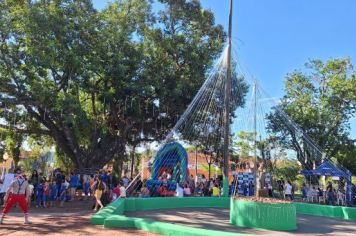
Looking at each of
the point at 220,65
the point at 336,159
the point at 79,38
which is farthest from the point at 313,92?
the point at 79,38

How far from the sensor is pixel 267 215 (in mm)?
11250

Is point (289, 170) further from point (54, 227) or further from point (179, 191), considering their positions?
point (54, 227)

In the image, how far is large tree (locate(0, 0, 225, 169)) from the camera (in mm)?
21297

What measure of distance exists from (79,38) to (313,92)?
70.1 feet

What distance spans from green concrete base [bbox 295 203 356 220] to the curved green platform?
5.44m

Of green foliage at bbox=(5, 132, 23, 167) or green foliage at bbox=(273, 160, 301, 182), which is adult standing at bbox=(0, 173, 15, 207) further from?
green foliage at bbox=(273, 160, 301, 182)

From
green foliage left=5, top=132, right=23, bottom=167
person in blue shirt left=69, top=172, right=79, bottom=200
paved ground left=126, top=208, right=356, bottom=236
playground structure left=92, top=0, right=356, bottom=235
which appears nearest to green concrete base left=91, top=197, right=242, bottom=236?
playground structure left=92, top=0, right=356, bottom=235

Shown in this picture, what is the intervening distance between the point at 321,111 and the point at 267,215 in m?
23.4

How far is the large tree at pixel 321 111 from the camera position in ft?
105

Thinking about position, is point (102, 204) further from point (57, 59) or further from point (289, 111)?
point (289, 111)

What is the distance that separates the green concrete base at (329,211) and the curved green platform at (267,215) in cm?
544

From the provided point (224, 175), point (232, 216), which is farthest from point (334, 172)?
point (232, 216)

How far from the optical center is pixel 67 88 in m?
24.0

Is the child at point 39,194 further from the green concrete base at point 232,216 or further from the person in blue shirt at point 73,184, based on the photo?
the green concrete base at point 232,216
